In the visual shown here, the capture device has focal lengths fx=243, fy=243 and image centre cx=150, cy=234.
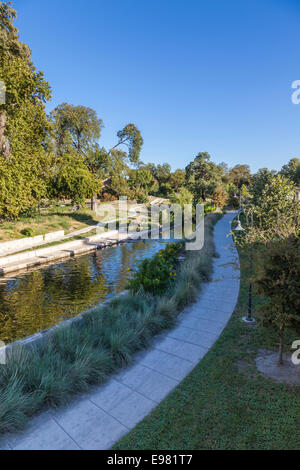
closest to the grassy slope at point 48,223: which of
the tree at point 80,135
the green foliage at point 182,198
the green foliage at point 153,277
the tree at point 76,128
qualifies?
the tree at point 80,135

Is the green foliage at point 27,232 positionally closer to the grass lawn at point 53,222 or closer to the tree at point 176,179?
the grass lawn at point 53,222

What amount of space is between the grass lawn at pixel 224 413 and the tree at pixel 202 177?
33554mm

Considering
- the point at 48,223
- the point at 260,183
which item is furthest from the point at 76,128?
the point at 260,183

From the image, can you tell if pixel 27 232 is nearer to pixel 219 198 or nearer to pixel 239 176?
pixel 219 198

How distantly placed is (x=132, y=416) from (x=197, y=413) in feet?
2.59

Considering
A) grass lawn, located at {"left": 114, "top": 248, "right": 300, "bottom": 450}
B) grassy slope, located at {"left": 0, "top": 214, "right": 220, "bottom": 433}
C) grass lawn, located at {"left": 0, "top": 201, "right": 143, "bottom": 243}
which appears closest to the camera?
grass lawn, located at {"left": 114, "top": 248, "right": 300, "bottom": 450}

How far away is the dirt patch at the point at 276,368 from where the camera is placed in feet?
11.5

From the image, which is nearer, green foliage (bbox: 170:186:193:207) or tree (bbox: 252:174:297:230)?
tree (bbox: 252:174:297:230)

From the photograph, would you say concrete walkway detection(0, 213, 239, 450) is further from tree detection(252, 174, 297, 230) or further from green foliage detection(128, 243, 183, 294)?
tree detection(252, 174, 297, 230)

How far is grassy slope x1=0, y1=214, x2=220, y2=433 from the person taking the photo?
3020 millimetres

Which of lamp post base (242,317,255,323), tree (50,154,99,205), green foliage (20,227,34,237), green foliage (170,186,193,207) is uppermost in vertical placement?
tree (50,154,99,205)

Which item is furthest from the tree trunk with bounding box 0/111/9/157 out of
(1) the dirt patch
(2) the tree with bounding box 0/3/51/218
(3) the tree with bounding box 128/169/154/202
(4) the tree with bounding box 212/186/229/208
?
(3) the tree with bounding box 128/169/154/202

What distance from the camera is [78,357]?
3750mm

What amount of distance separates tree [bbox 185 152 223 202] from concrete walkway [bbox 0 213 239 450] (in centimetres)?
3244
